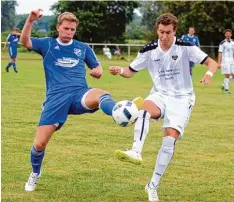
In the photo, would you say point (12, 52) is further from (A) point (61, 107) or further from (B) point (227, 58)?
(A) point (61, 107)

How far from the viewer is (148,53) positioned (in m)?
7.30

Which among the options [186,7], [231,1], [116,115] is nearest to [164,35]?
[116,115]

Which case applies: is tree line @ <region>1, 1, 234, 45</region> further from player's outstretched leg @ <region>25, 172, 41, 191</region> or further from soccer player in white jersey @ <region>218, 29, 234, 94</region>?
player's outstretched leg @ <region>25, 172, 41, 191</region>

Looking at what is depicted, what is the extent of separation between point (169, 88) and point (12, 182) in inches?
83.8

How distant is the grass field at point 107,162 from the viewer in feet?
23.1

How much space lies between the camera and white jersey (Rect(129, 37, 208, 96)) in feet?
23.2

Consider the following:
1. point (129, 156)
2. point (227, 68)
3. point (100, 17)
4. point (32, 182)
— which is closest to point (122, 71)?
point (129, 156)

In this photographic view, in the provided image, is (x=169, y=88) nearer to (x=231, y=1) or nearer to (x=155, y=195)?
(x=155, y=195)

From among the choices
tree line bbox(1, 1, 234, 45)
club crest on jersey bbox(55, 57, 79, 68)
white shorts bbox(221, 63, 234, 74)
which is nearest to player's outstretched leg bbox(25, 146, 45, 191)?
A: club crest on jersey bbox(55, 57, 79, 68)

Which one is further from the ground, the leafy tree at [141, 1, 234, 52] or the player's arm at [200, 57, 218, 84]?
the player's arm at [200, 57, 218, 84]

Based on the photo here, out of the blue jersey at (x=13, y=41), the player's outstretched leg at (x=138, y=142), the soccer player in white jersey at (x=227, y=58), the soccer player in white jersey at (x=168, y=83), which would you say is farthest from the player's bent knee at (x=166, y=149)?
the blue jersey at (x=13, y=41)

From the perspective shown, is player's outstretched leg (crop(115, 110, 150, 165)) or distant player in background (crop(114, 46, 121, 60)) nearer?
player's outstretched leg (crop(115, 110, 150, 165))

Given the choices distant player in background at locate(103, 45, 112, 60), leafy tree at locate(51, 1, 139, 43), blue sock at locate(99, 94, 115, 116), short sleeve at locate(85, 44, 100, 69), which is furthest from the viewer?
leafy tree at locate(51, 1, 139, 43)

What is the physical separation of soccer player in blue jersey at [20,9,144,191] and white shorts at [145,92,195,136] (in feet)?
2.01
